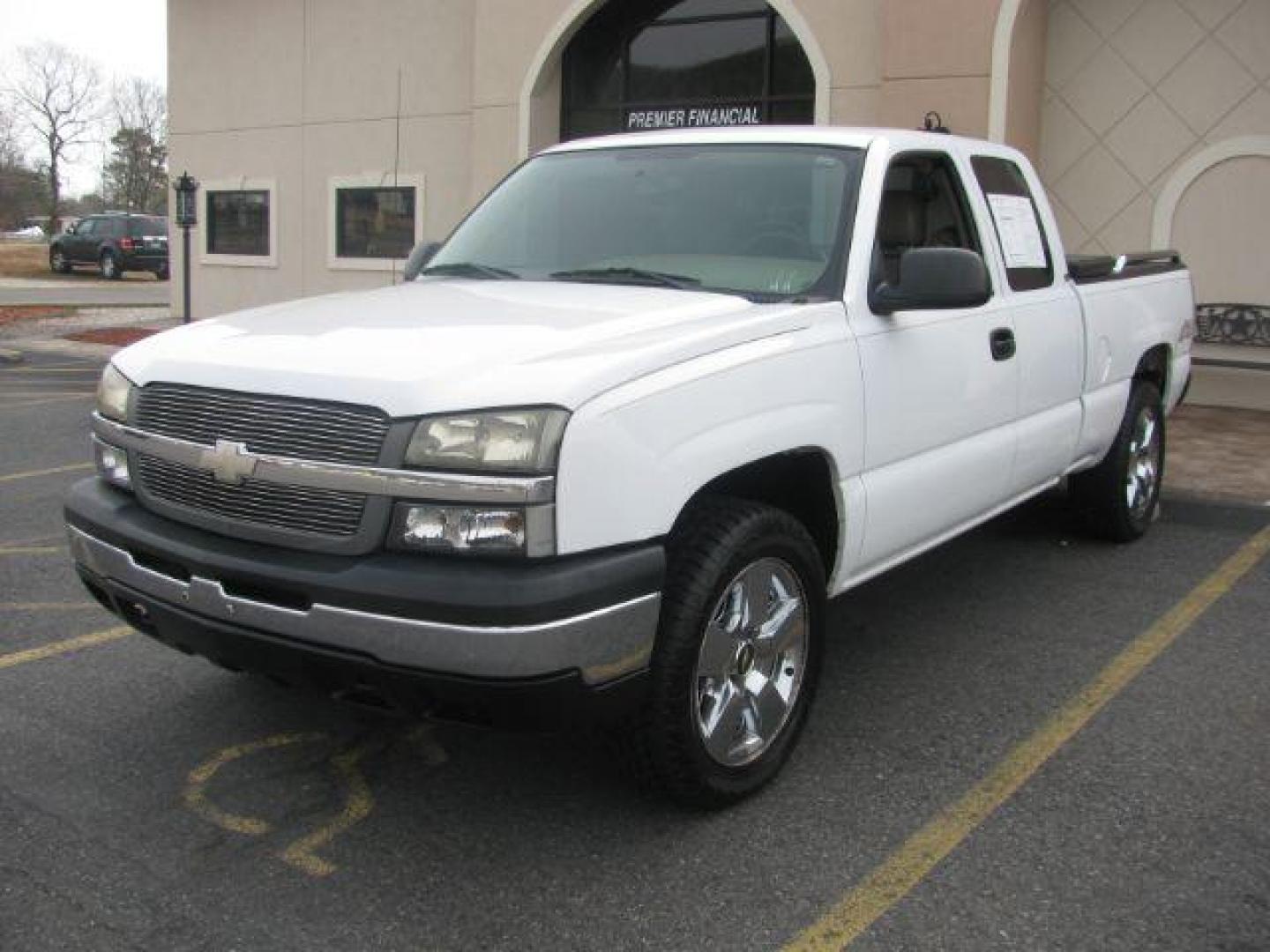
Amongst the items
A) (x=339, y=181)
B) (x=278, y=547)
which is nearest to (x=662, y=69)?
(x=339, y=181)

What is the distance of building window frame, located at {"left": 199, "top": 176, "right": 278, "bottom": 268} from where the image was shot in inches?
771

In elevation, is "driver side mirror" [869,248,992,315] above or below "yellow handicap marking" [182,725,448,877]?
above

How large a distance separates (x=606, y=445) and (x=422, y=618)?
58cm

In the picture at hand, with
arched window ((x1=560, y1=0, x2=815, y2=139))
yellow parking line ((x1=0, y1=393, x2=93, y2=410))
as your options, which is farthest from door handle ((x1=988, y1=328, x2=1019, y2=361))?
arched window ((x1=560, y1=0, x2=815, y2=139))

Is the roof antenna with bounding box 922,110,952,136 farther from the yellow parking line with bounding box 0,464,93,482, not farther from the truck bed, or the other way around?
the yellow parking line with bounding box 0,464,93,482

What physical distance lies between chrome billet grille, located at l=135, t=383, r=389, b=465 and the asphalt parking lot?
1.07m

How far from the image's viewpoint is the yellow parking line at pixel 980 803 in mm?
3002

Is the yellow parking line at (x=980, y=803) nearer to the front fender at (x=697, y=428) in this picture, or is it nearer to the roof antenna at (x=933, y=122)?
the front fender at (x=697, y=428)

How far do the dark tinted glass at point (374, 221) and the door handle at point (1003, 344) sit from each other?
13.6 m

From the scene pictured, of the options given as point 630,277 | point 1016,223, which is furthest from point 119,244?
point 630,277

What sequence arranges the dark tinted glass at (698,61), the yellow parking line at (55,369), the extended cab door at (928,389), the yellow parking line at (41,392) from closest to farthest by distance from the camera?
the extended cab door at (928,389) < the yellow parking line at (41,392) < the dark tinted glass at (698,61) < the yellow parking line at (55,369)

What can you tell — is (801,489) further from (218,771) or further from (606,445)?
(218,771)

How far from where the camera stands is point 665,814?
3.53 meters

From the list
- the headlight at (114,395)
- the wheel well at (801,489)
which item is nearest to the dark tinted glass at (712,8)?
the wheel well at (801,489)
